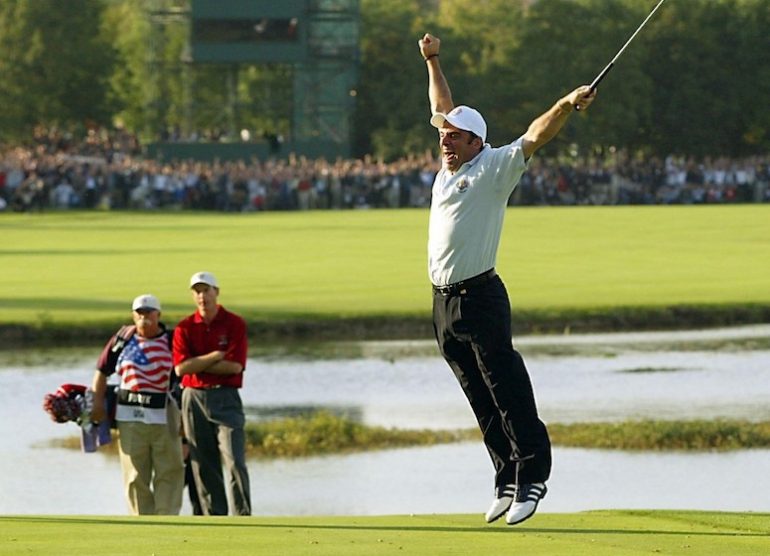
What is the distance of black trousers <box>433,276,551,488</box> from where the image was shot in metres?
11.2

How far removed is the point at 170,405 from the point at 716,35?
3631 inches

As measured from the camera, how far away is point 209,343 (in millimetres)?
17016

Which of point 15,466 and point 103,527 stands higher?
point 103,527

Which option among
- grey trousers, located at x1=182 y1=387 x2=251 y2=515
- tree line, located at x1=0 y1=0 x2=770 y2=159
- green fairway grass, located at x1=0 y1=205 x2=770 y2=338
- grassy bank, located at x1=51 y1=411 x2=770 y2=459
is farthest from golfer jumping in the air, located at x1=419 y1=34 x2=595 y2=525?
tree line, located at x1=0 y1=0 x2=770 y2=159

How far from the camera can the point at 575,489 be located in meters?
19.9

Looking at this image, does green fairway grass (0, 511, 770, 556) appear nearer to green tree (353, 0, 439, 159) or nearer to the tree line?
the tree line

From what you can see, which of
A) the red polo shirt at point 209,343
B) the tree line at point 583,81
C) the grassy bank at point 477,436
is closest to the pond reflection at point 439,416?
the grassy bank at point 477,436

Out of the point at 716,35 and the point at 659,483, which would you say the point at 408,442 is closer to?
the point at 659,483

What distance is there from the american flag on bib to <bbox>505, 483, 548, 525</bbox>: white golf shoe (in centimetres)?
609

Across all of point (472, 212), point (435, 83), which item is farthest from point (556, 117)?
point (435, 83)

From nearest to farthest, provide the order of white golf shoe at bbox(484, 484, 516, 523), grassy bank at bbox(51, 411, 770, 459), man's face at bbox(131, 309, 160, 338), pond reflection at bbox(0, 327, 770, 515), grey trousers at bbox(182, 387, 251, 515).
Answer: white golf shoe at bbox(484, 484, 516, 523) → man's face at bbox(131, 309, 160, 338) → grey trousers at bbox(182, 387, 251, 515) → pond reflection at bbox(0, 327, 770, 515) → grassy bank at bbox(51, 411, 770, 459)

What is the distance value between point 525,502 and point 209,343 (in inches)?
233

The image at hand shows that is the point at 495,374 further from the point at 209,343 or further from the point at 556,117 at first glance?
the point at 209,343

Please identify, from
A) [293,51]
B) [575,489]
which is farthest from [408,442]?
[293,51]
